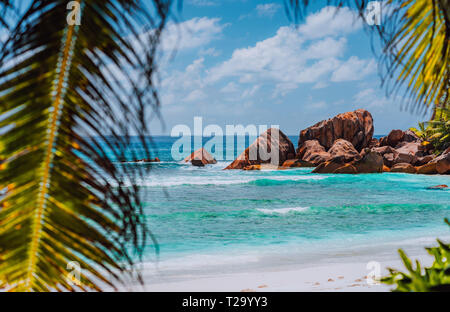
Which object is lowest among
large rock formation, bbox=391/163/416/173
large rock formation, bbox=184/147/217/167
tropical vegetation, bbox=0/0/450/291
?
tropical vegetation, bbox=0/0/450/291

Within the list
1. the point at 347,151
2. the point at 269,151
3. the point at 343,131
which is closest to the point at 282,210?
the point at 269,151

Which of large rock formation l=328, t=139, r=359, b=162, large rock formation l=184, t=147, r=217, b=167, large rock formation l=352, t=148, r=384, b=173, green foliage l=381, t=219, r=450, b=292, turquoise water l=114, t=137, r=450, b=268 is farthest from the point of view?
large rock formation l=184, t=147, r=217, b=167

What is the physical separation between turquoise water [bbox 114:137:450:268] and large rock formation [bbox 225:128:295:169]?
5.31 m

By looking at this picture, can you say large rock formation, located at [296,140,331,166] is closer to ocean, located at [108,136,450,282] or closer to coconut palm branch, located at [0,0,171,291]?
ocean, located at [108,136,450,282]

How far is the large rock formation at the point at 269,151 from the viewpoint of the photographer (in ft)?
102

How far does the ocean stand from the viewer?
9.91 m

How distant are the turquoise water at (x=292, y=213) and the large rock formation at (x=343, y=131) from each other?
601 cm

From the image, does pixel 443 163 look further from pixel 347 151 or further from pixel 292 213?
pixel 292 213

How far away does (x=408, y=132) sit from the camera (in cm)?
3369

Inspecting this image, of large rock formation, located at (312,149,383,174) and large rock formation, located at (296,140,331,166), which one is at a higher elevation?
large rock formation, located at (296,140,331,166)

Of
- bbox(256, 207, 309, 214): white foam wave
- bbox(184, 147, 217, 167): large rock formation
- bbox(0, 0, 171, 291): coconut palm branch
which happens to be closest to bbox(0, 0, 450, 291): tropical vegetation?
bbox(0, 0, 171, 291): coconut palm branch
